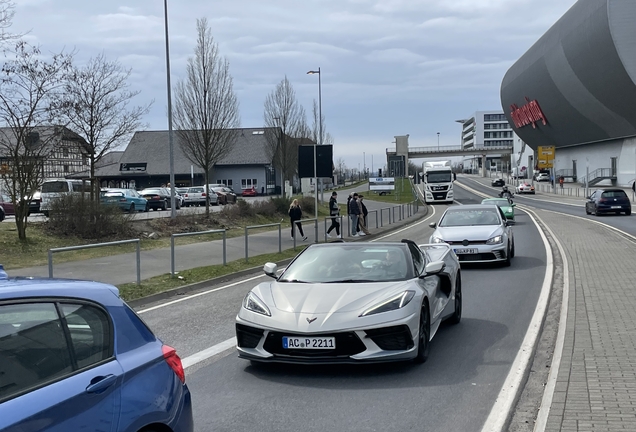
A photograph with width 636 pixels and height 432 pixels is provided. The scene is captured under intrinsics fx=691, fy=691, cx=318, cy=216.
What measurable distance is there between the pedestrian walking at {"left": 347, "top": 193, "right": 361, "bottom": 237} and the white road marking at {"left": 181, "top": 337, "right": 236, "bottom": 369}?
20.7 metres

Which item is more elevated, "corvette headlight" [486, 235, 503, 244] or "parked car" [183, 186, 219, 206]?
"parked car" [183, 186, 219, 206]

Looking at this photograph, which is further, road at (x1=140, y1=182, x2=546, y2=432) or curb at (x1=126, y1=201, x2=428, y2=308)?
curb at (x1=126, y1=201, x2=428, y2=308)

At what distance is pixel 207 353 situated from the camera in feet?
26.0

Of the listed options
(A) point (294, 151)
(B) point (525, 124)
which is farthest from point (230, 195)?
(B) point (525, 124)

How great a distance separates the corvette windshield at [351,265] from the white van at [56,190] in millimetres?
16060

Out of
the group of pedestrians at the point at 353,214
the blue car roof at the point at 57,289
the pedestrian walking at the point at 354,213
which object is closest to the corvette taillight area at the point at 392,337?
the blue car roof at the point at 57,289

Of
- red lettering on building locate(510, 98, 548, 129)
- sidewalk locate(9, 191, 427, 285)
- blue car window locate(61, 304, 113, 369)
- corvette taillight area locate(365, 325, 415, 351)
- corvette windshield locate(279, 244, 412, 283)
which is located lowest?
sidewalk locate(9, 191, 427, 285)

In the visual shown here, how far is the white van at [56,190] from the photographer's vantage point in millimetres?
22269

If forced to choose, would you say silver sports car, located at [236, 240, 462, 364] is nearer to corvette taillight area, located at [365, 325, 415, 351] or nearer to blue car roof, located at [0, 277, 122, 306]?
corvette taillight area, located at [365, 325, 415, 351]

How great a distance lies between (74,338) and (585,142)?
90.4 m

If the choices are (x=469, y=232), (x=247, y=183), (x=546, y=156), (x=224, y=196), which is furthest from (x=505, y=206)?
(x=546, y=156)

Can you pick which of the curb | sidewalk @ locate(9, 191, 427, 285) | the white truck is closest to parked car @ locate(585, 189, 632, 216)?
the white truck

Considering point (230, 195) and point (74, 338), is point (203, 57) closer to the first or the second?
point (230, 195)

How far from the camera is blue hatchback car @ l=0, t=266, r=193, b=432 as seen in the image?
115 inches
